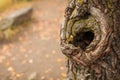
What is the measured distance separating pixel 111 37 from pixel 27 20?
25.1ft

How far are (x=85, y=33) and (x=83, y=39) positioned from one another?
8cm

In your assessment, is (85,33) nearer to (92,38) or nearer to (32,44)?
(92,38)

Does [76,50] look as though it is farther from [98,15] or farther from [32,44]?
[32,44]

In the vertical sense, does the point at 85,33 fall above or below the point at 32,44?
below

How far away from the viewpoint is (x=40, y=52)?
864 cm

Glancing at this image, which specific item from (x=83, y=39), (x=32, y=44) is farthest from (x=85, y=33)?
(x=32, y=44)

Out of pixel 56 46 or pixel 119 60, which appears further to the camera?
pixel 56 46

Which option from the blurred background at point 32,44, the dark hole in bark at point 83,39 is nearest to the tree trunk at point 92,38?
the dark hole in bark at point 83,39

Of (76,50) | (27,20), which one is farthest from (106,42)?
(27,20)

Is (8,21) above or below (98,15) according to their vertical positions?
above

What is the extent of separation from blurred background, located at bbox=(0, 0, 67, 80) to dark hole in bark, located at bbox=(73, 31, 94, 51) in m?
3.05

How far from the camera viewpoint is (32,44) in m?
9.33

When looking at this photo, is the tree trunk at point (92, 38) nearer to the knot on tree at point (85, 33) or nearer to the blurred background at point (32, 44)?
the knot on tree at point (85, 33)

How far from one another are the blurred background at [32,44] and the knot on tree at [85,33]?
315 cm
